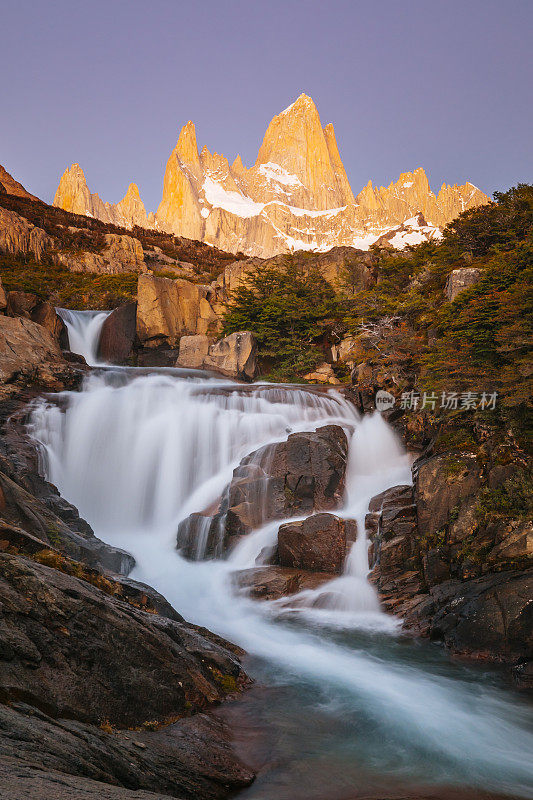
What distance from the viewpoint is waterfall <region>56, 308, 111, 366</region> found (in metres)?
24.8

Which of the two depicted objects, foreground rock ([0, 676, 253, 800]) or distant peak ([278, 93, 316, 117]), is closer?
foreground rock ([0, 676, 253, 800])

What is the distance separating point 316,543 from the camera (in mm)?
10336

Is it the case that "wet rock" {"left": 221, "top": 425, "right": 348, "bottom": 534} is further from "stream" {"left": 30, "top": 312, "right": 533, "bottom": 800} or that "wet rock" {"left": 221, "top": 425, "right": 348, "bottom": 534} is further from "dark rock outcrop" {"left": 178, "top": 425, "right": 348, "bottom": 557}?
"stream" {"left": 30, "top": 312, "right": 533, "bottom": 800}

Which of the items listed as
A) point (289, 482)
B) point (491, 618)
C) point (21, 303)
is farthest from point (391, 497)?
point (21, 303)

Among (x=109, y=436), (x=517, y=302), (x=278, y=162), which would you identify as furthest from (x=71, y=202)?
(x=517, y=302)

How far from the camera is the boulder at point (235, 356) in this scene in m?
23.9

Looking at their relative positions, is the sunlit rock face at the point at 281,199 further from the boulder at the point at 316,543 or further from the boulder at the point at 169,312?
the boulder at the point at 316,543

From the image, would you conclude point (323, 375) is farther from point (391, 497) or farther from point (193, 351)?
point (391, 497)

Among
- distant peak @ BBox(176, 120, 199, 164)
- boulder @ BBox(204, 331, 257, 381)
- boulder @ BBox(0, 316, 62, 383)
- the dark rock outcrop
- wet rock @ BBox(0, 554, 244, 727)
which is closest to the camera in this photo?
wet rock @ BBox(0, 554, 244, 727)

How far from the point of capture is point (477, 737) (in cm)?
528

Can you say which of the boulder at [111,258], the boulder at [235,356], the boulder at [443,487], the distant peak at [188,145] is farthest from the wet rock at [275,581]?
the distant peak at [188,145]

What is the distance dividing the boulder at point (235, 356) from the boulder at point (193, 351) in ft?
1.15

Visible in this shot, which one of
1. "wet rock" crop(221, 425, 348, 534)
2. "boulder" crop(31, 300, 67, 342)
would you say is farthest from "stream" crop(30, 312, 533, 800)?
"boulder" crop(31, 300, 67, 342)

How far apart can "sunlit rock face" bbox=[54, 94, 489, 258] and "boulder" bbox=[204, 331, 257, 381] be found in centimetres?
11270
